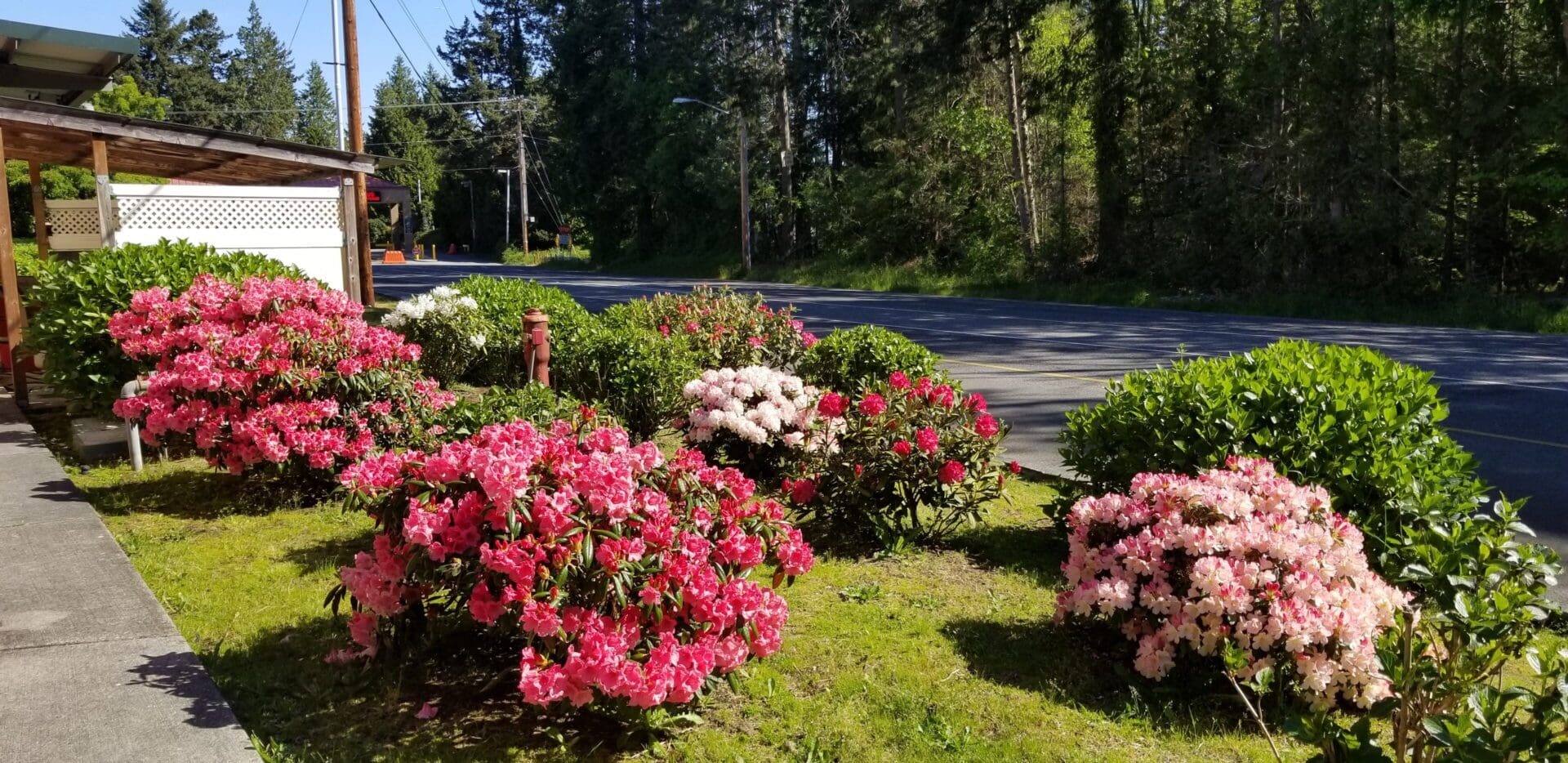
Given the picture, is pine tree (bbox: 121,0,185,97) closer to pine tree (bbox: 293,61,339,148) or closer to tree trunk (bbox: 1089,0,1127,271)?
pine tree (bbox: 293,61,339,148)

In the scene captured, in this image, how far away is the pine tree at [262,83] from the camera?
93.2 meters

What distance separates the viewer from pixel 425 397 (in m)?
6.70

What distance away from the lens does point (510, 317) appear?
11.2 m

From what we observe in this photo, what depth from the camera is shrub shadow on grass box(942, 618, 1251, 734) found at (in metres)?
3.87

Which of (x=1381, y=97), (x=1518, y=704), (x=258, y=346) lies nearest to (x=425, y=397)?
(x=258, y=346)

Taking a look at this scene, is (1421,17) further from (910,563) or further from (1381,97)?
(910,563)

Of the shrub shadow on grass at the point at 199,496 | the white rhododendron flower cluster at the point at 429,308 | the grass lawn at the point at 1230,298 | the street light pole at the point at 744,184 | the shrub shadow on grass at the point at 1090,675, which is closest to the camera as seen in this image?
the shrub shadow on grass at the point at 1090,675

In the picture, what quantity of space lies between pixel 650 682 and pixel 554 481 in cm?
72

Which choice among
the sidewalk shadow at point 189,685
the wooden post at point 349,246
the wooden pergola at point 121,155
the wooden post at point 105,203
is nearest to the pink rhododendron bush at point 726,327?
the wooden post at point 349,246

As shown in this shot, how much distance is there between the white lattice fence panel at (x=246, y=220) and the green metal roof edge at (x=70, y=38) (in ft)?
→ 11.0

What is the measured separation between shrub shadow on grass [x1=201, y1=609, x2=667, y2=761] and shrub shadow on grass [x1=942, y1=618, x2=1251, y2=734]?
4.96 feet

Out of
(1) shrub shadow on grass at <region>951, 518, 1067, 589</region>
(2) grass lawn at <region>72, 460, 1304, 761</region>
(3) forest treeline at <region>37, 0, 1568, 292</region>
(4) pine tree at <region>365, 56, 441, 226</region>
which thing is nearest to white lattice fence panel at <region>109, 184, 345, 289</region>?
(2) grass lawn at <region>72, 460, 1304, 761</region>

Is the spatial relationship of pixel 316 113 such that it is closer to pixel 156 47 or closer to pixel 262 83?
pixel 262 83

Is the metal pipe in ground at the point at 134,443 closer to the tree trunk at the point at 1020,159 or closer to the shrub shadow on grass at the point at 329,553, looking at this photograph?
the shrub shadow on grass at the point at 329,553
